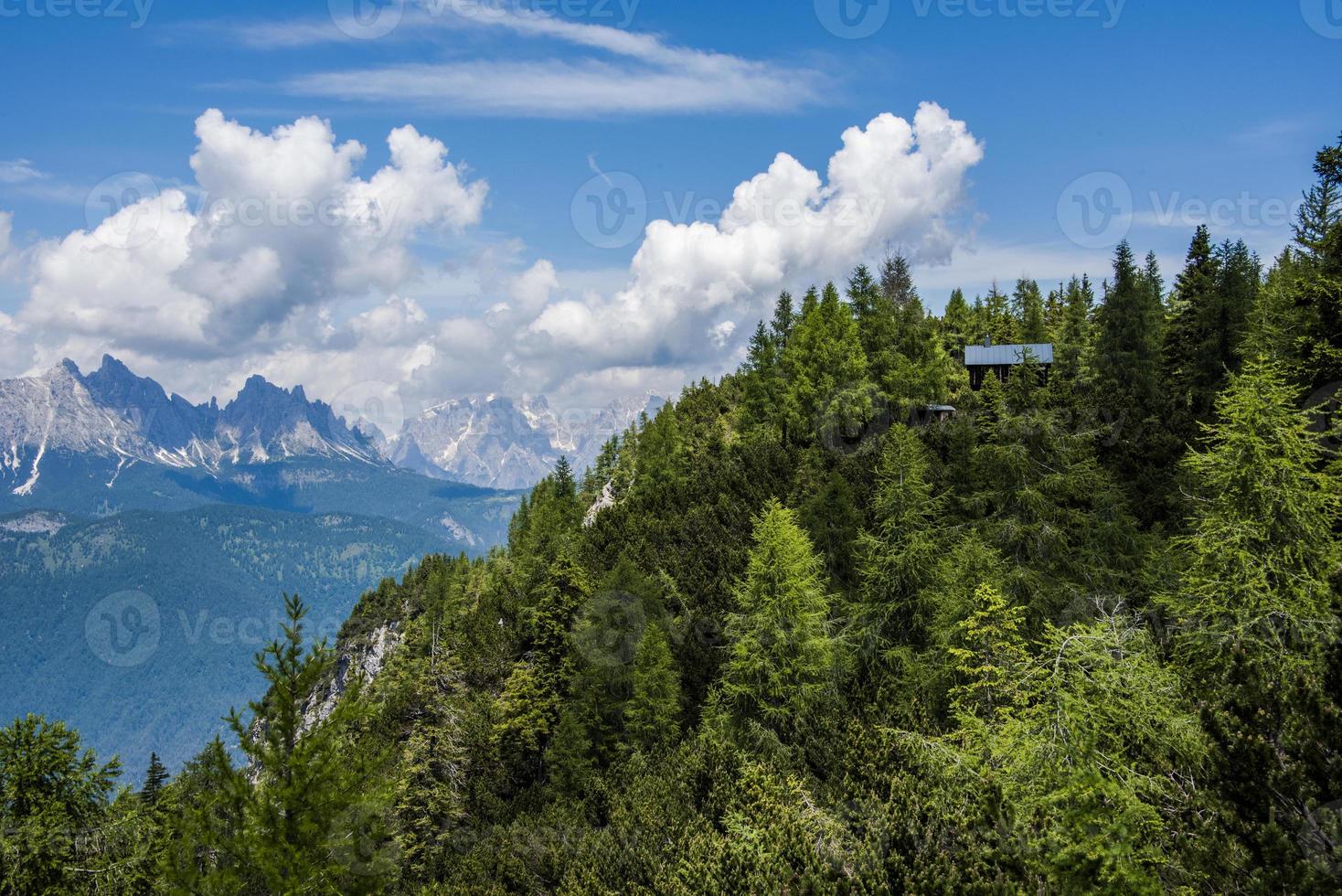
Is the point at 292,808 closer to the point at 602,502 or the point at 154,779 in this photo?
the point at 154,779

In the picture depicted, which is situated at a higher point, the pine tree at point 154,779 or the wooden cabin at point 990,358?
the wooden cabin at point 990,358

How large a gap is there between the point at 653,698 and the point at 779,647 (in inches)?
332

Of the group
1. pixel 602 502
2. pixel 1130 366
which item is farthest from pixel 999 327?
pixel 602 502

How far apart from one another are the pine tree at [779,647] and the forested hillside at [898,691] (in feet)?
0.46

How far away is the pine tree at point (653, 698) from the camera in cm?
3225

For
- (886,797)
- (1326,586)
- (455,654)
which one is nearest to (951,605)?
(886,797)

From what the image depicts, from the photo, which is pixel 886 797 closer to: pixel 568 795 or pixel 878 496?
pixel 878 496

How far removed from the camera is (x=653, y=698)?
3262cm

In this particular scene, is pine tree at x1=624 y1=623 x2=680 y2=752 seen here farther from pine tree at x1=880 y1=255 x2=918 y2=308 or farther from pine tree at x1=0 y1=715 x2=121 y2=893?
pine tree at x1=880 y1=255 x2=918 y2=308

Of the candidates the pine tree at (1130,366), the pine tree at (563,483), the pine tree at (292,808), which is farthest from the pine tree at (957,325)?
the pine tree at (292,808)

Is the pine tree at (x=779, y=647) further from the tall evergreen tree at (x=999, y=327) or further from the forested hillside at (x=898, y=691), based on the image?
the tall evergreen tree at (x=999, y=327)

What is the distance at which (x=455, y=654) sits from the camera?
2151 inches

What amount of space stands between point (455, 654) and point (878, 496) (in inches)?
1441

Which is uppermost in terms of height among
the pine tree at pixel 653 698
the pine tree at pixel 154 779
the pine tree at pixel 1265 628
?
the pine tree at pixel 1265 628
